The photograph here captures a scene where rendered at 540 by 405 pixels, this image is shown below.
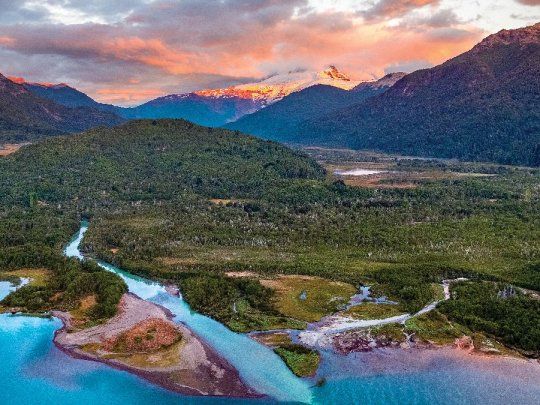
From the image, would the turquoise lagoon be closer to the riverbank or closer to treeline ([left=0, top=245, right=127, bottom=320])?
the riverbank

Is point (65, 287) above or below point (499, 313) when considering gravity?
above

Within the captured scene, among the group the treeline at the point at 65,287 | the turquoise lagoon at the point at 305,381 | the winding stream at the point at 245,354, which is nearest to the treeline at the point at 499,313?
the turquoise lagoon at the point at 305,381

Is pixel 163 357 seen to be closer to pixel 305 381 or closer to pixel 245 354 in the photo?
pixel 245 354

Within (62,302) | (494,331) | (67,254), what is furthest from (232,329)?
(67,254)

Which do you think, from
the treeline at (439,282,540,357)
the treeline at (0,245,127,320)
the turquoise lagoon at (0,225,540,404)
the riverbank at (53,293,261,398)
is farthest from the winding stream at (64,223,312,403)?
the treeline at (439,282,540,357)

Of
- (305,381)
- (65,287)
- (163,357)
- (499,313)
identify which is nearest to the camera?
(305,381)

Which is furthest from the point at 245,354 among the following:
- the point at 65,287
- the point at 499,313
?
the point at 65,287
